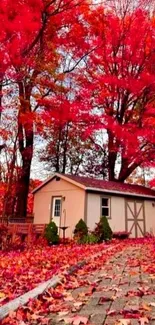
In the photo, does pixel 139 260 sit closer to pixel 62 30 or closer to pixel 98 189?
pixel 98 189

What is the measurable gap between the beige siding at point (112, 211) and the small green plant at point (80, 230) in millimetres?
996

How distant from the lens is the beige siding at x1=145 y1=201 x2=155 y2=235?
21.8m

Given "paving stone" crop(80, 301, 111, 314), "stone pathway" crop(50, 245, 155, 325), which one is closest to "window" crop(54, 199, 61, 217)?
"stone pathway" crop(50, 245, 155, 325)

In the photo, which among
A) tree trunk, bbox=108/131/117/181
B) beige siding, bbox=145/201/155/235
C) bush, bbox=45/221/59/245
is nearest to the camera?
bush, bbox=45/221/59/245

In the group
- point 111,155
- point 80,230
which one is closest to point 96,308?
point 80,230

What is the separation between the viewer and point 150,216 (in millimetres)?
22156

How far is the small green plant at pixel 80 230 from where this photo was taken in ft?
55.5

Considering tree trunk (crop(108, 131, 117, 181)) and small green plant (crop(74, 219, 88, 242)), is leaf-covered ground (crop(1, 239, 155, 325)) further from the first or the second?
tree trunk (crop(108, 131, 117, 181))

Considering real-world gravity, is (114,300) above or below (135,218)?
below

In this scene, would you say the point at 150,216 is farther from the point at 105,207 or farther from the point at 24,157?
the point at 24,157

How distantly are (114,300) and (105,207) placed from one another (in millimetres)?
14904

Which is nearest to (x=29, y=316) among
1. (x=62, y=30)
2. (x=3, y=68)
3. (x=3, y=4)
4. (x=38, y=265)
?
(x=38, y=265)

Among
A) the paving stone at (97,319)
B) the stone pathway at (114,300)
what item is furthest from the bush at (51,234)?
the paving stone at (97,319)

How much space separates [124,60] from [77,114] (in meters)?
4.82
